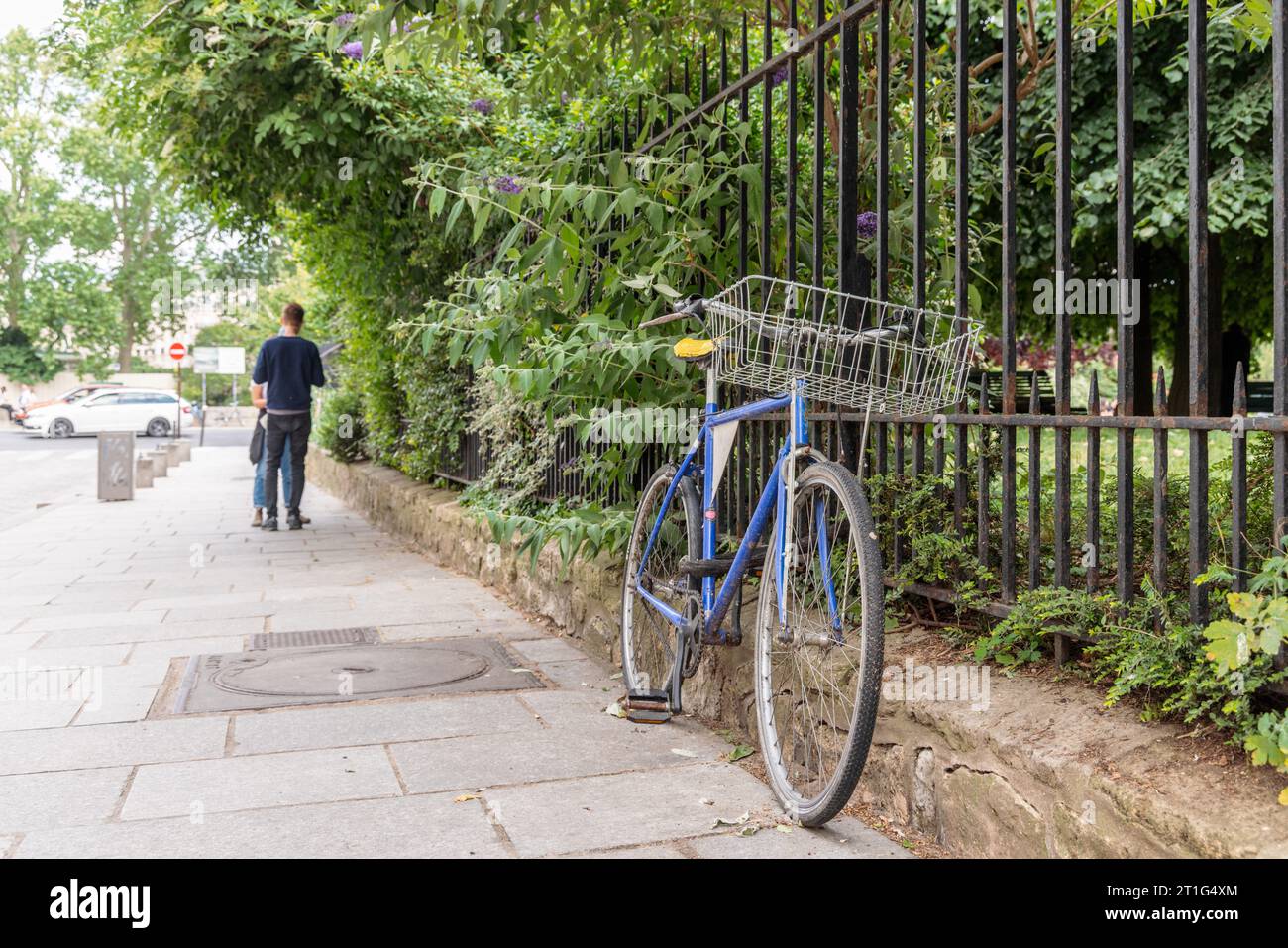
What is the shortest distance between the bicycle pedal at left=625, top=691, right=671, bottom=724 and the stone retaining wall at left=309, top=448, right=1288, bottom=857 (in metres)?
0.27

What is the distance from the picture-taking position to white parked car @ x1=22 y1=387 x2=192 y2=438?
3806 cm

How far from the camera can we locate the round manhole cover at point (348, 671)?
4.63m

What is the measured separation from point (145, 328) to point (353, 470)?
5446 centimetres

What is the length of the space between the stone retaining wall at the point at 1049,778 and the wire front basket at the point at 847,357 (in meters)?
0.73

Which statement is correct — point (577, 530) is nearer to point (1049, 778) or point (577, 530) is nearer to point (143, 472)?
point (1049, 778)

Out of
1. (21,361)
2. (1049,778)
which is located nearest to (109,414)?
(21,361)

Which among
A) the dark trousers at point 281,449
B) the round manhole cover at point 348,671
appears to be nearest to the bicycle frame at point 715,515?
the round manhole cover at point 348,671

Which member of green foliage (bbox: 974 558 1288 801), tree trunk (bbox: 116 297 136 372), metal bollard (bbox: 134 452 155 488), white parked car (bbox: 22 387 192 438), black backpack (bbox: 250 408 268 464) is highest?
tree trunk (bbox: 116 297 136 372)

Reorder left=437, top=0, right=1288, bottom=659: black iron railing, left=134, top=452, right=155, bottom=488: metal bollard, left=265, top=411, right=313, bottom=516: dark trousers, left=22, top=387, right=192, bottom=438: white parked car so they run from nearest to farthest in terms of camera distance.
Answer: left=437, top=0, right=1288, bottom=659: black iron railing, left=265, top=411, right=313, bottom=516: dark trousers, left=134, top=452, right=155, bottom=488: metal bollard, left=22, top=387, right=192, bottom=438: white parked car

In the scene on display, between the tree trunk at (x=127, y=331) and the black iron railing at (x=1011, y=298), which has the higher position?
the tree trunk at (x=127, y=331)

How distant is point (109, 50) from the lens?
27.7 feet

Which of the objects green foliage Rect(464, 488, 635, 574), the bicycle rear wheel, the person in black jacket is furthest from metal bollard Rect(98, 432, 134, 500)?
the bicycle rear wheel

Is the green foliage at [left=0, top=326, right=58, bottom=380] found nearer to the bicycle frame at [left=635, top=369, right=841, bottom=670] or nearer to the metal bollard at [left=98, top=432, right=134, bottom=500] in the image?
the metal bollard at [left=98, top=432, right=134, bottom=500]

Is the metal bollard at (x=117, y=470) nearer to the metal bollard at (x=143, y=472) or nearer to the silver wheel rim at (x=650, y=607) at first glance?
the metal bollard at (x=143, y=472)
